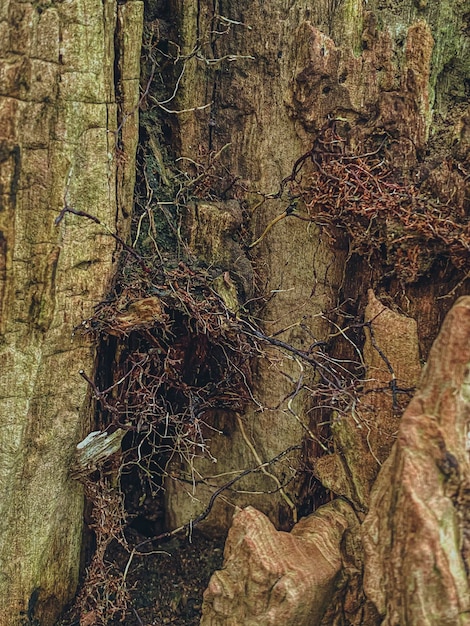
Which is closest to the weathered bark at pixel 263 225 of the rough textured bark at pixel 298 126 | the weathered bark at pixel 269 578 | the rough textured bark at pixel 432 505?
the rough textured bark at pixel 298 126

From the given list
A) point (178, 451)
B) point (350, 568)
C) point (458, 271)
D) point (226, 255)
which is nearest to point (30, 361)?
point (178, 451)

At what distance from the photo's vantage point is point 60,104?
1.98 metres

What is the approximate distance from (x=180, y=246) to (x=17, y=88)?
0.73 meters

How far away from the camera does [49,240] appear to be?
2.03m

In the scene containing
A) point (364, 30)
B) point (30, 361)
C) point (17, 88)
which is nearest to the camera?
point (17, 88)

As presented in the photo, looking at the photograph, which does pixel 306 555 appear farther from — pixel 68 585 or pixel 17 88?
pixel 17 88

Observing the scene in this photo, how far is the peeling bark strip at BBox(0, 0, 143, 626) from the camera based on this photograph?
1939 millimetres

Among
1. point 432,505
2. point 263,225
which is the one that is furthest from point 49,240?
point 432,505

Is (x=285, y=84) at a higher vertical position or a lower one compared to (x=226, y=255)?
higher

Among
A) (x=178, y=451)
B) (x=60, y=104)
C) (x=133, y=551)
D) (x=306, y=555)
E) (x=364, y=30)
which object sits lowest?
(x=133, y=551)

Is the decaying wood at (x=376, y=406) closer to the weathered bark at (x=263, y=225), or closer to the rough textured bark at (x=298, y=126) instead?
the rough textured bark at (x=298, y=126)

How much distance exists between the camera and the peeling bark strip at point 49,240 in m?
1.94

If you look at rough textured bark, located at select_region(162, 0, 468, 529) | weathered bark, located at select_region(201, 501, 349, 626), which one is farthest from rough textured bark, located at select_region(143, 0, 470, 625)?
weathered bark, located at select_region(201, 501, 349, 626)

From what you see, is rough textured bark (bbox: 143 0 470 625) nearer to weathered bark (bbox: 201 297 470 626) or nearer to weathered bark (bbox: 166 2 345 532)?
weathered bark (bbox: 166 2 345 532)
